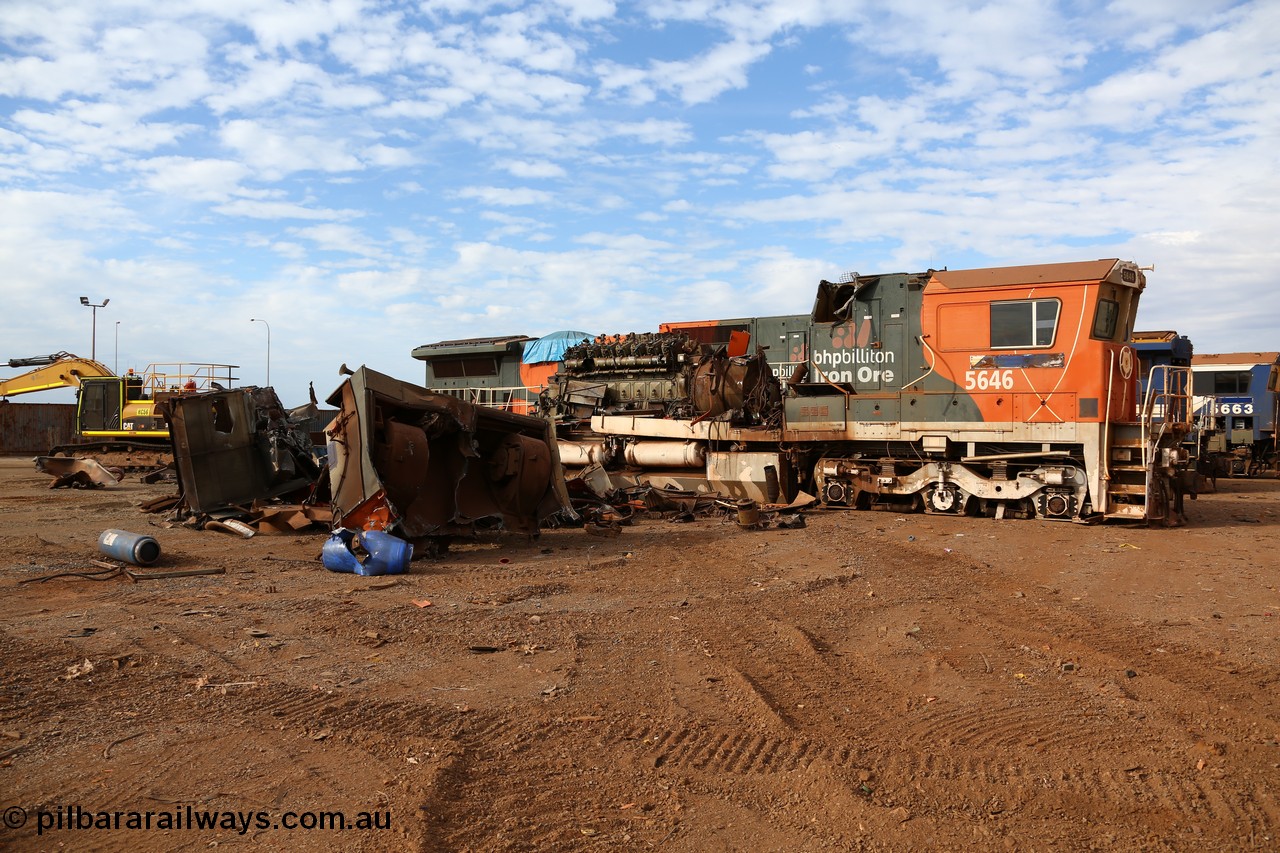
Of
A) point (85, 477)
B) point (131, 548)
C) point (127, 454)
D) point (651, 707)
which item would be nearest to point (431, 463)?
point (131, 548)

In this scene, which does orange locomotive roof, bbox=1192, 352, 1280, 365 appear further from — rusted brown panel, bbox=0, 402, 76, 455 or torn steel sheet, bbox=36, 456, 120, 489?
rusted brown panel, bbox=0, 402, 76, 455

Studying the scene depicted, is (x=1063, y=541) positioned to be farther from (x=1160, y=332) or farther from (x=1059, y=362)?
(x=1160, y=332)

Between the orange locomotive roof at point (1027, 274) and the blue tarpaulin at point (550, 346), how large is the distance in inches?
377

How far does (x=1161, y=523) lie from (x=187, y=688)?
12699 mm

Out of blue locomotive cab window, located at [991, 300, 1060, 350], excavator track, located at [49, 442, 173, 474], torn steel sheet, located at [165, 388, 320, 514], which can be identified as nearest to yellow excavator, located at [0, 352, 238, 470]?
excavator track, located at [49, 442, 173, 474]

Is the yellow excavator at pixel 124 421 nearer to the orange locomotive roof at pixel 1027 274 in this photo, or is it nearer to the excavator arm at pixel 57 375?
the excavator arm at pixel 57 375

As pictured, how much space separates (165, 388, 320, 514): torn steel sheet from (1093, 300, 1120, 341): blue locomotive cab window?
12242 millimetres

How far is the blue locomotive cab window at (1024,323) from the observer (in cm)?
1288

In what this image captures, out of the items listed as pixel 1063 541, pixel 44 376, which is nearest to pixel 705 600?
pixel 1063 541

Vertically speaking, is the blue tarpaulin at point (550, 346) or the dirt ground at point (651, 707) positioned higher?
the blue tarpaulin at point (550, 346)

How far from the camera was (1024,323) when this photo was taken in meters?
13.1

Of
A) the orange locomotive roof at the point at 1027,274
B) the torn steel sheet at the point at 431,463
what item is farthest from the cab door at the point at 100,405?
the orange locomotive roof at the point at 1027,274

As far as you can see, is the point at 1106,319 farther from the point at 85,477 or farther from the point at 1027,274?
the point at 85,477

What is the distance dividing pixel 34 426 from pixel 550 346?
28.8 meters
